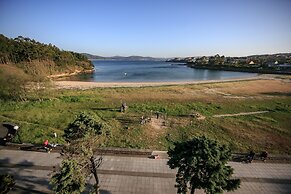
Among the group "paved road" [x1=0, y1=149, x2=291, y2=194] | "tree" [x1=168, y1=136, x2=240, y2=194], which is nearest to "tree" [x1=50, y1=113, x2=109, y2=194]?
"paved road" [x1=0, y1=149, x2=291, y2=194]

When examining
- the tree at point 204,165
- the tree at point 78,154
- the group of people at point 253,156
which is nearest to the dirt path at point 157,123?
the group of people at point 253,156

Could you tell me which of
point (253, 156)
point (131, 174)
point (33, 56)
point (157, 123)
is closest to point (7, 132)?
point (131, 174)

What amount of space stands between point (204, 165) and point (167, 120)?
48.4 feet

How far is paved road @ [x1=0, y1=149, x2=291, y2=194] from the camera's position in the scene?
1174cm

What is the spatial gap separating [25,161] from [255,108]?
2727 cm

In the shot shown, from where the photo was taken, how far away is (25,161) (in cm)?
1423

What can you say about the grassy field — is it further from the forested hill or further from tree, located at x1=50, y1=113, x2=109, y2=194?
the forested hill

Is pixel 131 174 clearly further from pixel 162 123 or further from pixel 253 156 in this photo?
pixel 162 123

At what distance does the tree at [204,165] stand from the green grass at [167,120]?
8295 mm

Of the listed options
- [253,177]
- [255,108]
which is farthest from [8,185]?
[255,108]

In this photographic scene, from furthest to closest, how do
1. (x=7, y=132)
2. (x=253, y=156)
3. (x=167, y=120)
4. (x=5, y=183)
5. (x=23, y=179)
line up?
(x=167, y=120) → (x=7, y=132) → (x=253, y=156) → (x=23, y=179) → (x=5, y=183)

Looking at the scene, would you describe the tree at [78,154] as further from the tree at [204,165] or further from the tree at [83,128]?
the tree at [204,165]

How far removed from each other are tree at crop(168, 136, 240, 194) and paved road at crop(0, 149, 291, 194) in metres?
3.71

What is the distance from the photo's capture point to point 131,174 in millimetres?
13016
